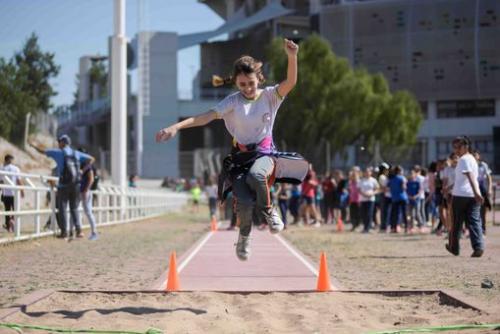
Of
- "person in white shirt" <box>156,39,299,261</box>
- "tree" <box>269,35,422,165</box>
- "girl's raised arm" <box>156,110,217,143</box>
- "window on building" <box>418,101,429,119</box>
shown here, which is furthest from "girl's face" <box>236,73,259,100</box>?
"window on building" <box>418,101,429,119</box>

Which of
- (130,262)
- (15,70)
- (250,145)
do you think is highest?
(15,70)

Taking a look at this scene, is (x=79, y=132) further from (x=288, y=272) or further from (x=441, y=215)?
(x=288, y=272)

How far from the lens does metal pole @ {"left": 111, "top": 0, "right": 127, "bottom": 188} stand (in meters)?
31.8

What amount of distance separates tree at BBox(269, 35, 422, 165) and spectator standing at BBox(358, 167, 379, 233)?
1638 inches

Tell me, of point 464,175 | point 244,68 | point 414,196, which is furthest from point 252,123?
point 414,196

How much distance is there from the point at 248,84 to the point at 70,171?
1011cm

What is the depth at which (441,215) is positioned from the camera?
19.9 m

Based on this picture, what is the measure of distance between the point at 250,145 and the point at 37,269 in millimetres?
5411

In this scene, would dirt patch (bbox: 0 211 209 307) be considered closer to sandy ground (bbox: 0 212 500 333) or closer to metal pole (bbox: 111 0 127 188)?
sandy ground (bbox: 0 212 500 333)

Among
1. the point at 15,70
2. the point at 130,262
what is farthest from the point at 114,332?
the point at 15,70

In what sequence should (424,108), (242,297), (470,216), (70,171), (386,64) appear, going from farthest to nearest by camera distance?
(424,108)
(386,64)
(70,171)
(470,216)
(242,297)

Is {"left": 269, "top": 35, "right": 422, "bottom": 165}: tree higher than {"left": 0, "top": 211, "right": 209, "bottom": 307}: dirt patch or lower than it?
higher

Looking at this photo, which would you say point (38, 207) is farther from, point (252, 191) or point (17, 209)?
point (252, 191)

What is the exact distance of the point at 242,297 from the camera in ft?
28.0
